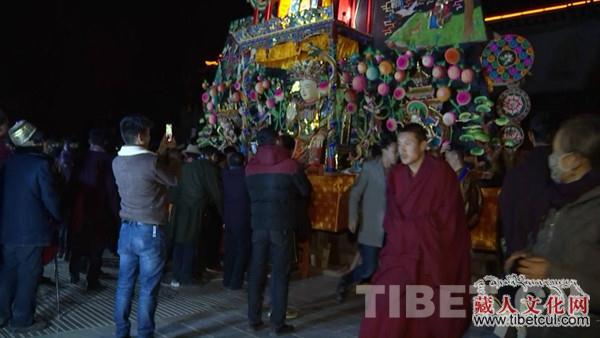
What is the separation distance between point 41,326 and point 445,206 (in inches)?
147

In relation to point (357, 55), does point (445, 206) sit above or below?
below

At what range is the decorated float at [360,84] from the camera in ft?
26.2

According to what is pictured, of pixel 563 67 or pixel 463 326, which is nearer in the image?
pixel 463 326

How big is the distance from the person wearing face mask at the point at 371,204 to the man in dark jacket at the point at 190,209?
2.02 metres

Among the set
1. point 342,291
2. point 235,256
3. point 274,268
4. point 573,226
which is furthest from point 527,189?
point 235,256

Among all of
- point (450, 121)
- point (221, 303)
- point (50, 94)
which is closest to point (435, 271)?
point (221, 303)

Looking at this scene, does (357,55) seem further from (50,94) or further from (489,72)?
(50,94)

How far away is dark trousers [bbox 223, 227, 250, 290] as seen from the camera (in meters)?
5.69

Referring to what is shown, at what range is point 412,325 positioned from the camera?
301 cm

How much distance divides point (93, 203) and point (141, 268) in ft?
7.13

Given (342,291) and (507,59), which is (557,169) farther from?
(507,59)

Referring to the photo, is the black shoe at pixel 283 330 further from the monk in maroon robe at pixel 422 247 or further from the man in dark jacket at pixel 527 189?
the man in dark jacket at pixel 527 189

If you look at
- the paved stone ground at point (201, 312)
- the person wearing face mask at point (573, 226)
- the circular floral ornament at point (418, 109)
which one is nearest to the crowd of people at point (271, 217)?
the person wearing face mask at point (573, 226)

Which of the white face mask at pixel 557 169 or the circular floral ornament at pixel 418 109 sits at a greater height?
the circular floral ornament at pixel 418 109
